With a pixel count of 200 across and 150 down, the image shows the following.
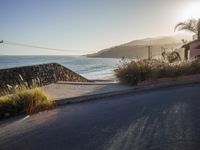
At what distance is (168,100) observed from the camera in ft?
33.6

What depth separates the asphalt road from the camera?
615 cm

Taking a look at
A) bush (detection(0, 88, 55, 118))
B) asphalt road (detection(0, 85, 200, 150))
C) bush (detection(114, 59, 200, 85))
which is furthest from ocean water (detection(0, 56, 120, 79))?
asphalt road (detection(0, 85, 200, 150))

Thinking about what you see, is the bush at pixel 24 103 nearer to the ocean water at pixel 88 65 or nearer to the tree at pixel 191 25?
the ocean water at pixel 88 65

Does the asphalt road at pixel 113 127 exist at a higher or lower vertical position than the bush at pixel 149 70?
lower

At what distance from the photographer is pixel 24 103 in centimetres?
1002

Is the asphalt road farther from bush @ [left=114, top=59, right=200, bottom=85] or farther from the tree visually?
the tree

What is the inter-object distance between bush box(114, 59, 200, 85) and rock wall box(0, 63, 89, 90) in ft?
12.0

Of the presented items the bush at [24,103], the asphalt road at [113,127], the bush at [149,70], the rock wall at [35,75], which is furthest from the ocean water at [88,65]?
the asphalt road at [113,127]

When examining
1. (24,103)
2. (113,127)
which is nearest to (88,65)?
(24,103)

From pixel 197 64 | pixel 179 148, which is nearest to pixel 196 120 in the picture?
pixel 179 148

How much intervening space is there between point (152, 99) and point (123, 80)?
499 cm

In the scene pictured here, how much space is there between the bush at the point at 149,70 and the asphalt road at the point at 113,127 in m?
4.40

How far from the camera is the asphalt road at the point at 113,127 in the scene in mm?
6152

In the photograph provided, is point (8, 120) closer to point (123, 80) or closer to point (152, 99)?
point (152, 99)
